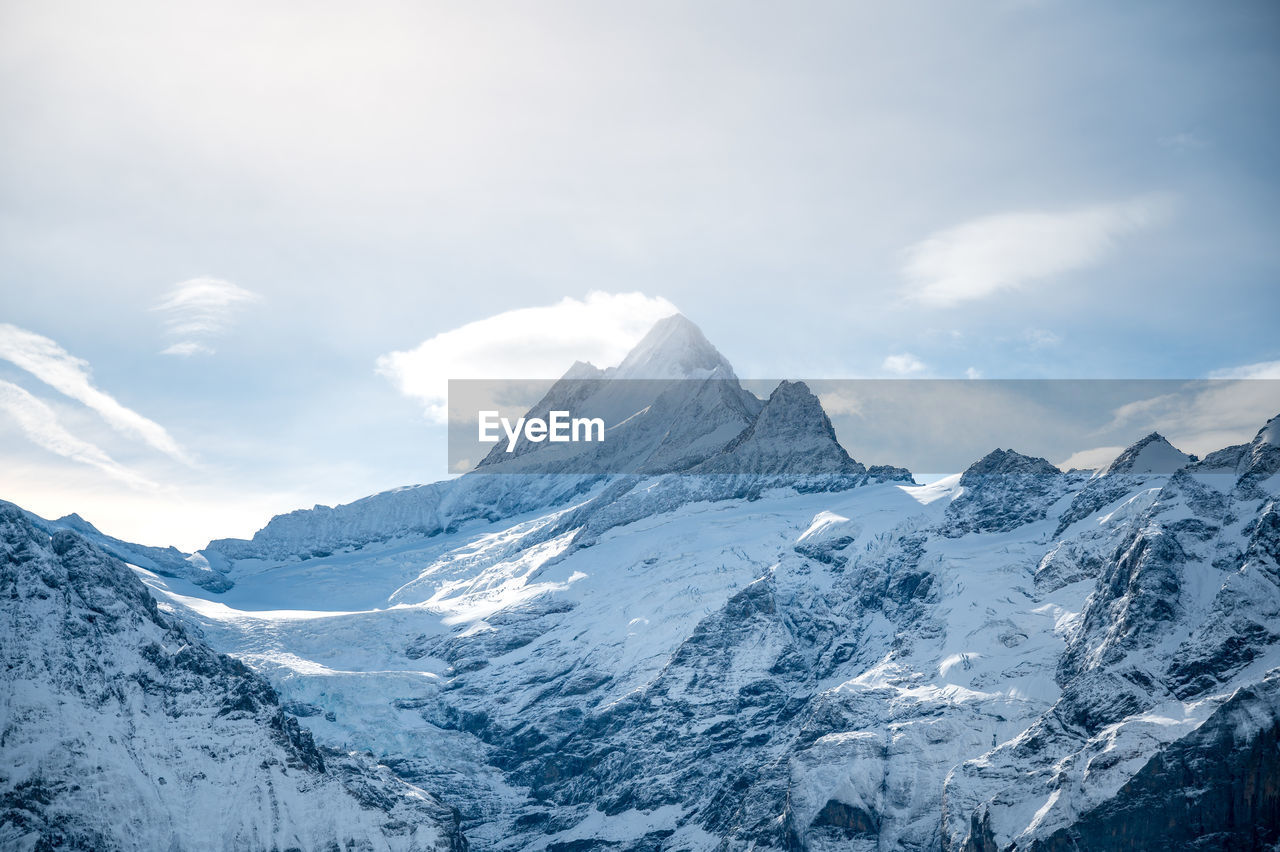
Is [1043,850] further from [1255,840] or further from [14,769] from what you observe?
[14,769]

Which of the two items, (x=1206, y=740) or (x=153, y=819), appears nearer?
(x=1206, y=740)

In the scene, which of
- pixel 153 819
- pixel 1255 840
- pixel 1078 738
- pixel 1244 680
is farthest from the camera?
pixel 153 819

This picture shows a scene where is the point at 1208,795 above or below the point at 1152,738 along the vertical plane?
below

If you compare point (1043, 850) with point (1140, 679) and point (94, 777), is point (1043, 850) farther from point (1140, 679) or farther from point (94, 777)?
point (94, 777)

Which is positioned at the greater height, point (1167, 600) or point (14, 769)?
point (1167, 600)

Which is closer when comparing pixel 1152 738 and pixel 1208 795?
pixel 1208 795

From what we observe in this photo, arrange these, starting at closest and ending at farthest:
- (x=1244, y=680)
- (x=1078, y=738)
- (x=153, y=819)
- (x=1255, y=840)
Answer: (x=1255, y=840) → (x=1244, y=680) → (x=1078, y=738) → (x=153, y=819)

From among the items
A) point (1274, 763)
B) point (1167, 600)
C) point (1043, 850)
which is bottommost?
point (1043, 850)

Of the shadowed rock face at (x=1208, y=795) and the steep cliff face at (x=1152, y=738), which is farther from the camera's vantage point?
the steep cliff face at (x=1152, y=738)

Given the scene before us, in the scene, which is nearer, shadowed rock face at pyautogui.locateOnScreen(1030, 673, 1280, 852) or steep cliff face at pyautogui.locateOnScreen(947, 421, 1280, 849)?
shadowed rock face at pyautogui.locateOnScreen(1030, 673, 1280, 852)

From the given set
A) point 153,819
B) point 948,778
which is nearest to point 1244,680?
point 948,778
